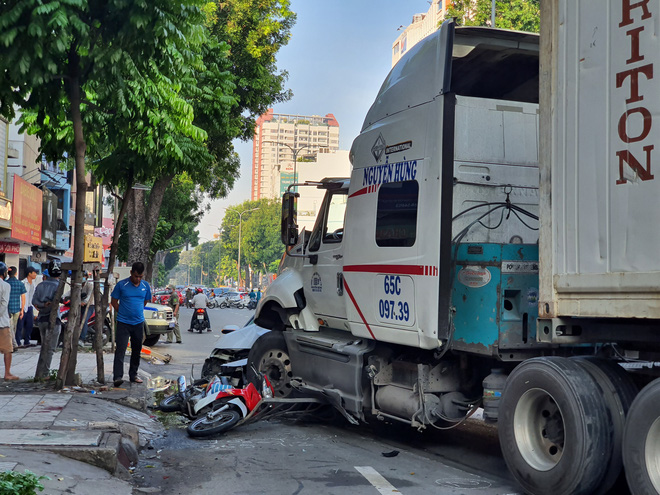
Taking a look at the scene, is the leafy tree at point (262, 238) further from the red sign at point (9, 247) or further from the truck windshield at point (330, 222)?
the truck windshield at point (330, 222)

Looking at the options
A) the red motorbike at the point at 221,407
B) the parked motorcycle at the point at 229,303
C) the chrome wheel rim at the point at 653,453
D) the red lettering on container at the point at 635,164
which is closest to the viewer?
the chrome wheel rim at the point at 653,453

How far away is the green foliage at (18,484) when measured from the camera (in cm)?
426

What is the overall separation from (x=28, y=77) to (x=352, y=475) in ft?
17.6

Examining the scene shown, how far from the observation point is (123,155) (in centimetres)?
1104

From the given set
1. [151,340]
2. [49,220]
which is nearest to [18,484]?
[151,340]

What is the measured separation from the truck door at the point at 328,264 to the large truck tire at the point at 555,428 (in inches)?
116

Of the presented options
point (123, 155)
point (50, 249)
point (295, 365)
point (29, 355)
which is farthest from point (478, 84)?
point (50, 249)

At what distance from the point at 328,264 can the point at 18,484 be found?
4537mm

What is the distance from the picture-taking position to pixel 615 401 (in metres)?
4.73

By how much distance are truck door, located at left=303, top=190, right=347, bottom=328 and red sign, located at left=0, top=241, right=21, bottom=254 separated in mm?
18900

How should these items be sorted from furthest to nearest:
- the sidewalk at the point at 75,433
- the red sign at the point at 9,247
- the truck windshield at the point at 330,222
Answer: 1. the red sign at the point at 9,247
2. the truck windshield at the point at 330,222
3. the sidewalk at the point at 75,433

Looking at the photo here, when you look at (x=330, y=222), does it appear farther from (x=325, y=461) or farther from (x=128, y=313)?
(x=128, y=313)

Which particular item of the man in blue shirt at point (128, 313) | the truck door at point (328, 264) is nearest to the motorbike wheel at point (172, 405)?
the man in blue shirt at point (128, 313)

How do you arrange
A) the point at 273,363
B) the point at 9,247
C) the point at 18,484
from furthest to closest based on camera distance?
1. the point at 9,247
2. the point at 273,363
3. the point at 18,484
